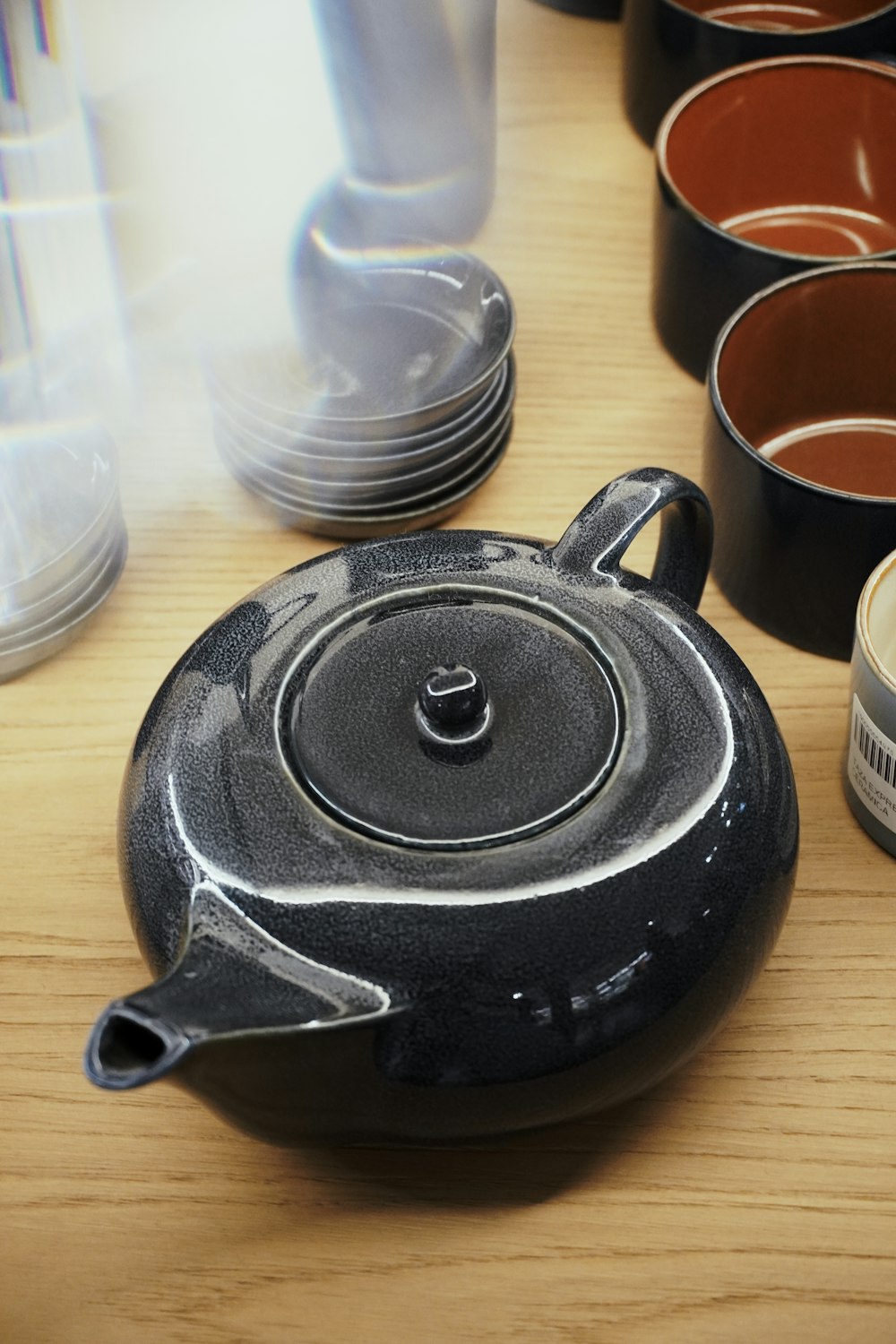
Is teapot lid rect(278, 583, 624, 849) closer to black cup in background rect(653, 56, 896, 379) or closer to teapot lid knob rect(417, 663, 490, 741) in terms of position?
teapot lid knob rect(417, 663, 490, 741)

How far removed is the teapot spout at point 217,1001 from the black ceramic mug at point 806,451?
33 cm

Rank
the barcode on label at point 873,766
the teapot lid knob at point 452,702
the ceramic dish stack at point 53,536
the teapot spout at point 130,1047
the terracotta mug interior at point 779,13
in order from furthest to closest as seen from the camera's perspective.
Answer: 1. the terracotta mug interior at point 779,13
2. the ceramic dish stack at point 53,536
3. the barcode on label at point 873,766
4. the teapot lid knob at point 452,702
5. the teapot spout at point 130,1047

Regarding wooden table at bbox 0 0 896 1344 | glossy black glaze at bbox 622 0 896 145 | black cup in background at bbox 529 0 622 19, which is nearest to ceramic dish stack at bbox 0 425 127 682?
wooden table at bbox 0 0 896 1344

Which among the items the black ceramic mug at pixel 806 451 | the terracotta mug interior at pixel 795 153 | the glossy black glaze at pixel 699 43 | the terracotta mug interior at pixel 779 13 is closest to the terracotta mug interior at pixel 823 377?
the black ceramic mug at pixel 806 451

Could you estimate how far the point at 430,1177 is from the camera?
51 cm

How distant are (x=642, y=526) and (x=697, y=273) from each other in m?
0.28

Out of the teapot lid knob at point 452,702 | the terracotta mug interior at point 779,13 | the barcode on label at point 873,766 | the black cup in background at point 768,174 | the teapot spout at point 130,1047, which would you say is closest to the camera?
the teapot spout at point 130,1047

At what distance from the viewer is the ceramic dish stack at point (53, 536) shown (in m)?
0.68

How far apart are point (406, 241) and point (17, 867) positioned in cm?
43

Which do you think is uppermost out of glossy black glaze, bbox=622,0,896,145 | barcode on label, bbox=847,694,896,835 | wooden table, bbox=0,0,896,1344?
glossy black glaze, bbox=622,0,896,145

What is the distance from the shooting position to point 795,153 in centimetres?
91

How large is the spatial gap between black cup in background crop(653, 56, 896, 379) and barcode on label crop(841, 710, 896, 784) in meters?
0.29

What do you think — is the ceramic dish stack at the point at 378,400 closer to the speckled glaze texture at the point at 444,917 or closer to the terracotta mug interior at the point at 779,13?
the speckled glaze texture at the point at 444,917

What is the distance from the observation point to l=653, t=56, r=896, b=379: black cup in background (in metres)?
0.79
